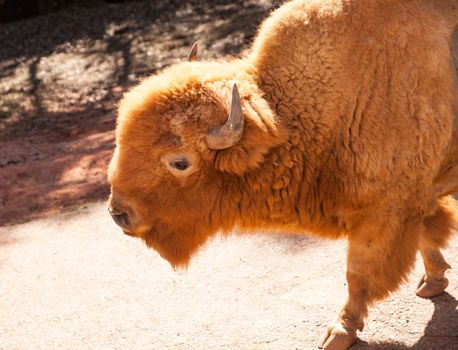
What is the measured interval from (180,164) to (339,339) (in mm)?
1411

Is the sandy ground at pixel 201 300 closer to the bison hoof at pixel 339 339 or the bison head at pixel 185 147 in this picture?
the bison hoof at pixel 339 339

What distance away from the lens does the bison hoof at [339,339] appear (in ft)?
13.7

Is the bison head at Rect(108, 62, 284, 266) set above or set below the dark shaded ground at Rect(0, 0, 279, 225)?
above

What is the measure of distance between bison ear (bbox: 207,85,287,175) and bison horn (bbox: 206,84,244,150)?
0.16 feet

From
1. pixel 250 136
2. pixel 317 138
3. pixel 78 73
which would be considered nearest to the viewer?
pixel 250 136

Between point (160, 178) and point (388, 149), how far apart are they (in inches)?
49.8

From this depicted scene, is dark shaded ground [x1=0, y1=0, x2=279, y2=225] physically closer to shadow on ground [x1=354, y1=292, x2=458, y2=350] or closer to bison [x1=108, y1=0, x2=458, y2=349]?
bison [x1=108, y1=0, x2=458, y2=349]

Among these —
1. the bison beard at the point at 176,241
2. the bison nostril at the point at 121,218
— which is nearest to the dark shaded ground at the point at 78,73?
the bison beard at the point at 176,241

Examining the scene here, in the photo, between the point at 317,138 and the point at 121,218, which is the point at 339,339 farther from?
the point at 121,218

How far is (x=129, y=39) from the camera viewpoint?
13.9 m

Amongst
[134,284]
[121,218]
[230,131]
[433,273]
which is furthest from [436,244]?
[134,284]

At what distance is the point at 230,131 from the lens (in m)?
3.72

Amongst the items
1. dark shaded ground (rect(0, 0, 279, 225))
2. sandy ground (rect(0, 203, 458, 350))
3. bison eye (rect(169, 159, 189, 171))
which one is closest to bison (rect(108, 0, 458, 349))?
bison eye (rect(169, 159, 189, 171))

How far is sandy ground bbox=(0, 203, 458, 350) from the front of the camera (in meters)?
4.47
